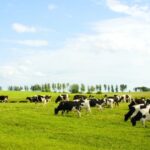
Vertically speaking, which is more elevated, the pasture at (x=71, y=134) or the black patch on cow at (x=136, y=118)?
the black patch on cow at (x=136, y=118)

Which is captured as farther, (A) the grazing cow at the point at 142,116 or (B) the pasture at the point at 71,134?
(A) the grazing cow at the point at 142,116

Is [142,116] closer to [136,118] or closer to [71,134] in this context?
[136,118]

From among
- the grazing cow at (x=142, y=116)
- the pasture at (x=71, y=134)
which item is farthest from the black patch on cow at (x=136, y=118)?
the pasture at (x=71, y=134)

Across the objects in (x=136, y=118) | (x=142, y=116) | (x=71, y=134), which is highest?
(x=142, y=116)

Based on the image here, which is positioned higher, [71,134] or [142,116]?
[142,116]

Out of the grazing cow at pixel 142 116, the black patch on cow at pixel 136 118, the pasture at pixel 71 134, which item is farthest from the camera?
the black patch on cow at pixel 136 118

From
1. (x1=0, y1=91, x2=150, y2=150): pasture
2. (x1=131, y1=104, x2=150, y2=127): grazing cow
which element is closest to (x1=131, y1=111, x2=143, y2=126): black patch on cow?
(x1=131, y1=104, x2=150, y2=127): grazing cow

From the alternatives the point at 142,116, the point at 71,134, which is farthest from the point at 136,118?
the point at 71,134

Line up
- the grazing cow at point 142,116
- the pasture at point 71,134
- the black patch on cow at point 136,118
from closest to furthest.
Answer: the pasture at point 71,134 < the grazing cow at point 142,116 < the black patch on cow at point 136,118

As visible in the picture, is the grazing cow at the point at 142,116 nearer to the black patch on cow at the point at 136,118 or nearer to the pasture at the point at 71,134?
the black patch on cow at the point at 136,118

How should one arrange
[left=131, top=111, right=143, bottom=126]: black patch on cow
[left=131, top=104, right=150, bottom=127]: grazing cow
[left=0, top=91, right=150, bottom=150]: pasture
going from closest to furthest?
[left=0, top=91, right=150, bottom=150]: pasture
[left=131, top=104, right=150, bottom=127]: grazing cow
[left=131, top=111, right=143, bottom=126]: black patch on cow

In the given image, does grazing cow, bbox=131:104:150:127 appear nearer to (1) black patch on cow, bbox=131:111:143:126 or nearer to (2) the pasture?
(1) black patch on cow, bbox=131:111:143:126

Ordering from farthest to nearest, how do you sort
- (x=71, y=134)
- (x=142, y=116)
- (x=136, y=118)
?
(x=136, y=118), (x=142, y=116), (x=71, y=134)

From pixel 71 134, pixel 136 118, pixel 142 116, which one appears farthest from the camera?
pixel 136 118
